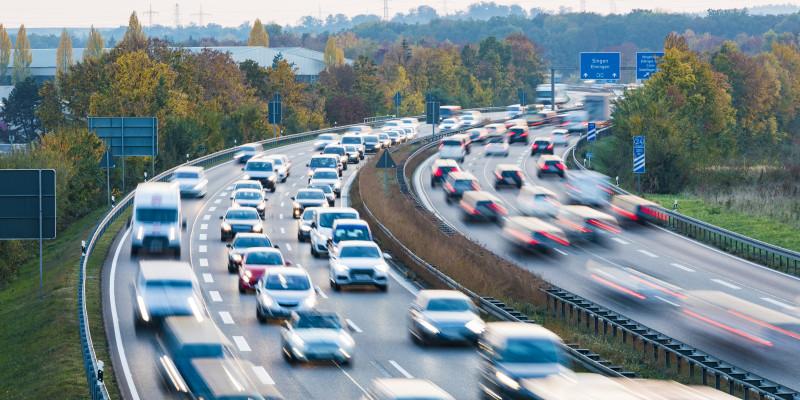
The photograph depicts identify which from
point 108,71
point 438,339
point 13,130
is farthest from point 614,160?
point 13,130

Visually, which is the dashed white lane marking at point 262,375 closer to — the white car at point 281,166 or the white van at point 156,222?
the white van at point 156,222

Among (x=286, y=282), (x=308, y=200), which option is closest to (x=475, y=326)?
(x=286, y=282)

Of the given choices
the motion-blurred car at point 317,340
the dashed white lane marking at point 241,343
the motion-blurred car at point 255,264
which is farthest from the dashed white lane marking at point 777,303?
the dashed white lane marking at point 241,343

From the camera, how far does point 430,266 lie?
133 feet

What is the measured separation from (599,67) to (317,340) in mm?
70521

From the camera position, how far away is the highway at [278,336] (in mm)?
26422

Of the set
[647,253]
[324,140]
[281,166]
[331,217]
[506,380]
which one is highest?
[324,140]

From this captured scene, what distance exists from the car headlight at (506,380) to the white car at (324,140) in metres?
69.7

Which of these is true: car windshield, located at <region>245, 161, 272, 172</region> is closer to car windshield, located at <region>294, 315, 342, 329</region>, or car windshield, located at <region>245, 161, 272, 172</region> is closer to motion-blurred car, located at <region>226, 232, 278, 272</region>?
motion-blurred car, located at <region>226, 232, 278, 272</region>

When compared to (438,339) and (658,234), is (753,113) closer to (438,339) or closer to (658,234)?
(658,234)

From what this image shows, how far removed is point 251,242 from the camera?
136 feet

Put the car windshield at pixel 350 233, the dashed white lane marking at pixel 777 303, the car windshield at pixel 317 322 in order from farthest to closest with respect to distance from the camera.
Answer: the car windshield at pixel 350 233 → the dashed white lane marking at pixel 777 303 → the car windshield at pixel 317 322

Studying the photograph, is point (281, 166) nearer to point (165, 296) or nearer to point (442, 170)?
point (442, 170)

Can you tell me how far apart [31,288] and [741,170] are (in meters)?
54.2
